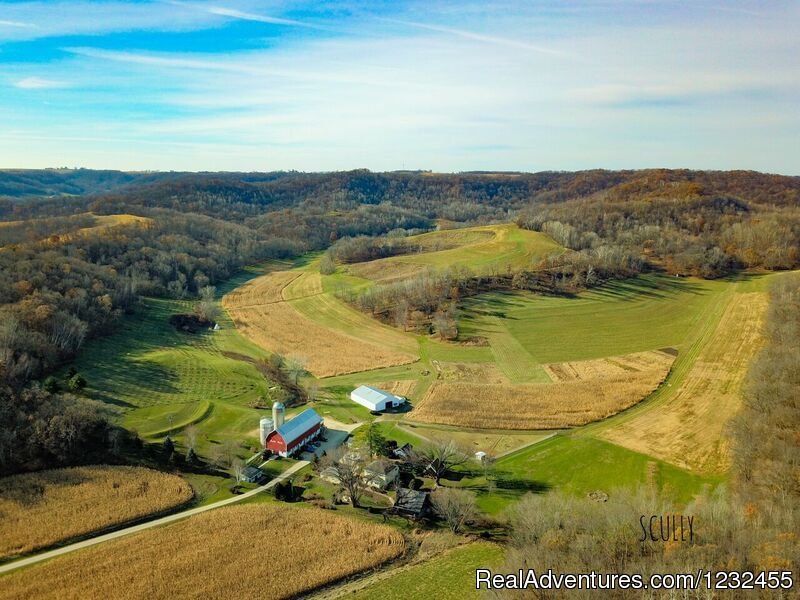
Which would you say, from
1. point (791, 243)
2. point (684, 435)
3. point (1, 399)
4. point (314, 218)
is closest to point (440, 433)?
point (684, 435)

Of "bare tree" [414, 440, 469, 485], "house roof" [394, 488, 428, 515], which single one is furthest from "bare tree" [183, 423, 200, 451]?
"bare tree" [414, 440, 469, 485]

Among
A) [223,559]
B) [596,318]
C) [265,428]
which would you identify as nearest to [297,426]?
[265,428]

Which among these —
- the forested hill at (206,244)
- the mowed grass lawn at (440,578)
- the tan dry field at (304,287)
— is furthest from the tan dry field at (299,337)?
the mowed grass lawn at (440,578)

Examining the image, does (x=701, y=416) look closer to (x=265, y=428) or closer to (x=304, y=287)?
(x=265, y=428)

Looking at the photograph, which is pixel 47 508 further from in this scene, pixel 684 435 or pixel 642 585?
pixel 684 435

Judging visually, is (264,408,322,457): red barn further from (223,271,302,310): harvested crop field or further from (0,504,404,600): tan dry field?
(223,271,302,310): harvested crop field

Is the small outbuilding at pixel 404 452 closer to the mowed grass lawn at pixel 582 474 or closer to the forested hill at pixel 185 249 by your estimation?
the mowed grass lawn at pixel 582 474
